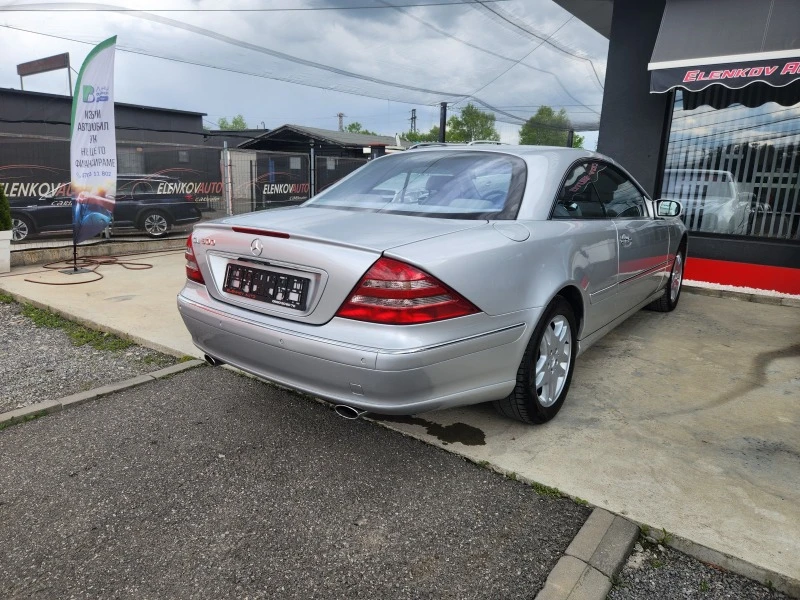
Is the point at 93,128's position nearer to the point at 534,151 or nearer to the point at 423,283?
the point at 534,151

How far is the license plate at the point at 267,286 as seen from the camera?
2463 mm

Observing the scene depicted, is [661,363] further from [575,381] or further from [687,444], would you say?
[687,444]

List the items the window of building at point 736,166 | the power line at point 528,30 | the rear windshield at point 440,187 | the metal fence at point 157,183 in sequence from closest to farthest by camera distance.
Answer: the rear windshield at point 440,187 → the window of building at point 736,166 → the metal fence at point 157,183 → the power line at point 528,30

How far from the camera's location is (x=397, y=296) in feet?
7.34

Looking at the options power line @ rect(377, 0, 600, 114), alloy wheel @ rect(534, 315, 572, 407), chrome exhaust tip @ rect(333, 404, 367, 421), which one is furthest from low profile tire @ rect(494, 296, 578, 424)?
power line @ rect(377, 0, 600, 114)

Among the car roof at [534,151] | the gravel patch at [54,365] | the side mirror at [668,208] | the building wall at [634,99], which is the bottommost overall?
the gravel patch at [54,365]

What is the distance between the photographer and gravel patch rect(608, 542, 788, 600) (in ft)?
6.30

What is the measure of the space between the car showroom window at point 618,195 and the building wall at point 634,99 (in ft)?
10.6

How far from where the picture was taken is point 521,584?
1955mm

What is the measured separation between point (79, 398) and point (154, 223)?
9.24m

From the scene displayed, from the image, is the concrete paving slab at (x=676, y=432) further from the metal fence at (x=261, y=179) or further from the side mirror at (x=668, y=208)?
the metal fence at (x=261, y=179)

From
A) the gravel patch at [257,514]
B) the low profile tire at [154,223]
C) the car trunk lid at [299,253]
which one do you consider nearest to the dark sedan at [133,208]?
the low profile tire at [154,223]

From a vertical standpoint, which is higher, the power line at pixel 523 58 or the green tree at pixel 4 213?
the power line at pixel 523 58

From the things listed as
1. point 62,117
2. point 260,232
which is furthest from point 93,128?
point 62,117
